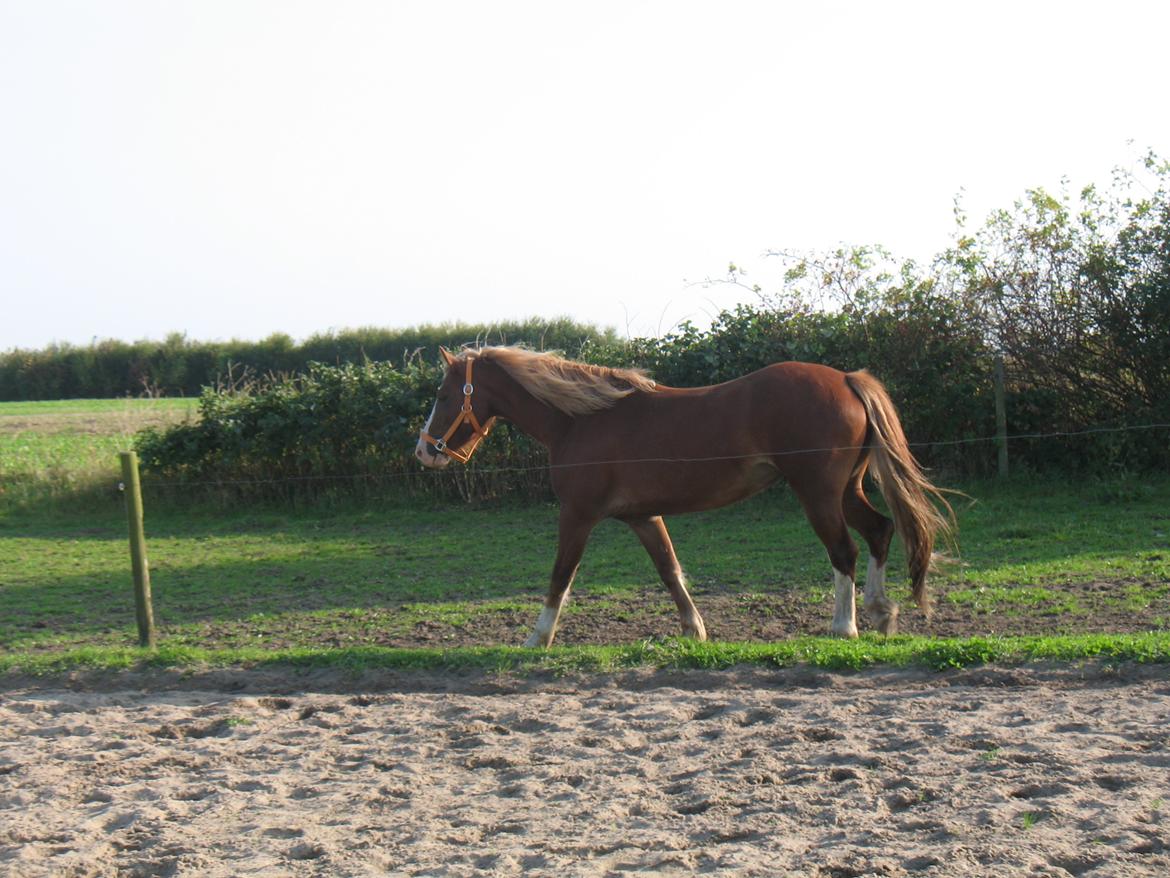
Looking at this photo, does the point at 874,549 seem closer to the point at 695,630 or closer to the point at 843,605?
the point at 843,605

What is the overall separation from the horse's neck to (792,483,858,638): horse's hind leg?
1.63 metres

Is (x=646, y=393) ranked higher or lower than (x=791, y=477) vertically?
higher

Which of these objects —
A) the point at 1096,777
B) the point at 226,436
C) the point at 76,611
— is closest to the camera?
the point at 1096,777

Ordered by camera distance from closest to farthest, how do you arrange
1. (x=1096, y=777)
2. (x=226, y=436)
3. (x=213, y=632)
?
1. (x=1096, y=777)
2. (x=213, y=632)
3. (x=226, y=436)

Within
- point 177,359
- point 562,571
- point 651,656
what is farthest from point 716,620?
point 177,359

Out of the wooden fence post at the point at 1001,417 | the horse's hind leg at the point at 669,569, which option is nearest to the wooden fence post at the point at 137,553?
the horse's hind leg at the point at 669,569

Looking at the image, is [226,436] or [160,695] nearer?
[160,695]

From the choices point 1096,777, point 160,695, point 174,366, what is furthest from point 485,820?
point 174,366

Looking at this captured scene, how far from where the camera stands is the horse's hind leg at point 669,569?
728 centimetres

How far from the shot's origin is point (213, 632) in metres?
8.20

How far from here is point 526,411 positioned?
7.65 metres

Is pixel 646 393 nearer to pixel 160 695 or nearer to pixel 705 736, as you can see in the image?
pixel 705 736

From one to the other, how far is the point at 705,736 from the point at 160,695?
3.21m

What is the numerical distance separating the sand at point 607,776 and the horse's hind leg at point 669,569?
1177mm
